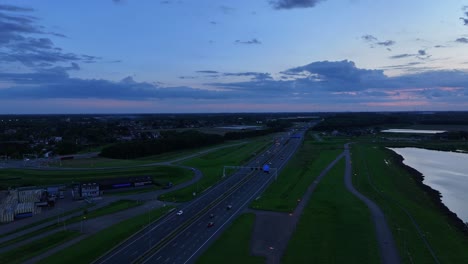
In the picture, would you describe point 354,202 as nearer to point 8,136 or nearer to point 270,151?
point 270,151

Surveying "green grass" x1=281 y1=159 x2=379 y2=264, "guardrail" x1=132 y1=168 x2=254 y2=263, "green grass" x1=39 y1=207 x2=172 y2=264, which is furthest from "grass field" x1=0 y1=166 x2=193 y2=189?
"green grass" x1=281 y1=159 x2=379 y2=264

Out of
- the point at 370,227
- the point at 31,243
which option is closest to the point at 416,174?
the point at 370,227

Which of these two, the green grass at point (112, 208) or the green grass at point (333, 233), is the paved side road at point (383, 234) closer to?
the green grass at point (333, 233)

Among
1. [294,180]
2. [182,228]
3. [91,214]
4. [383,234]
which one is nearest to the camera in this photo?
[383,234]

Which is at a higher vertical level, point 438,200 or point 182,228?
point 438,200

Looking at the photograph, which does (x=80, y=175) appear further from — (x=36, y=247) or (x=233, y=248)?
(x=233, y=248)

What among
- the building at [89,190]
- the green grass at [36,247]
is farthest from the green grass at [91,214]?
the building at [89,190]

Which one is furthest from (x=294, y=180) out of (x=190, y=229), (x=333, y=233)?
(x=190, y=229)
